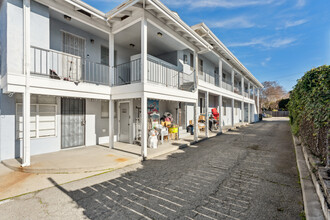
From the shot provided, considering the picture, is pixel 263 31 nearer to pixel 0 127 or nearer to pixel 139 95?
pixel 139 95

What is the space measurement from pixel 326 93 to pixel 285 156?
4105 mm

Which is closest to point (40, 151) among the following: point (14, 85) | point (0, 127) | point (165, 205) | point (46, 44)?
point (0, 127)

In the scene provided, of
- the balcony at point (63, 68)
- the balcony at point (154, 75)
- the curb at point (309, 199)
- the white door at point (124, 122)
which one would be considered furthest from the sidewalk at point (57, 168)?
the curb at point (309, 199)

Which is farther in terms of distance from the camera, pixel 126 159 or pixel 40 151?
pixel 40 151

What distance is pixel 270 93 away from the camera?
47312 mm

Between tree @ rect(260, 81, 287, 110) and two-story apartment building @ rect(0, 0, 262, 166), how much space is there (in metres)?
45.6

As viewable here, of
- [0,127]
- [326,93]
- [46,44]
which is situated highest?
[46,44]

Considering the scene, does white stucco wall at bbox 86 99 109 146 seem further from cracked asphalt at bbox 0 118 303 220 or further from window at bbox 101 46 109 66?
cracked asphalt at bbox 0 118 303 220

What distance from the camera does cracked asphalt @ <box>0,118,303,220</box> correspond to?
2.78 metres

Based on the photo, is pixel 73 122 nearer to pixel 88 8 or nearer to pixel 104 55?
pixel 104 55

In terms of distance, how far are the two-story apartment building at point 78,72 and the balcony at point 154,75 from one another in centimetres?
6

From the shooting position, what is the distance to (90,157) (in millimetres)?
5828

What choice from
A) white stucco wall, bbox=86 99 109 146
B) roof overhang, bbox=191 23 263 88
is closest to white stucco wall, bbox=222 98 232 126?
roof overhang, bbox=191 23 263 88

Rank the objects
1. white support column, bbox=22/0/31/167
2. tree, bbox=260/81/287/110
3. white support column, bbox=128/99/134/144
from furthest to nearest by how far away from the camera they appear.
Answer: tree, bbox=260/81/287/110
white support column, bbox=128/99/134/144
white support column, bbox=22/0/31/167
